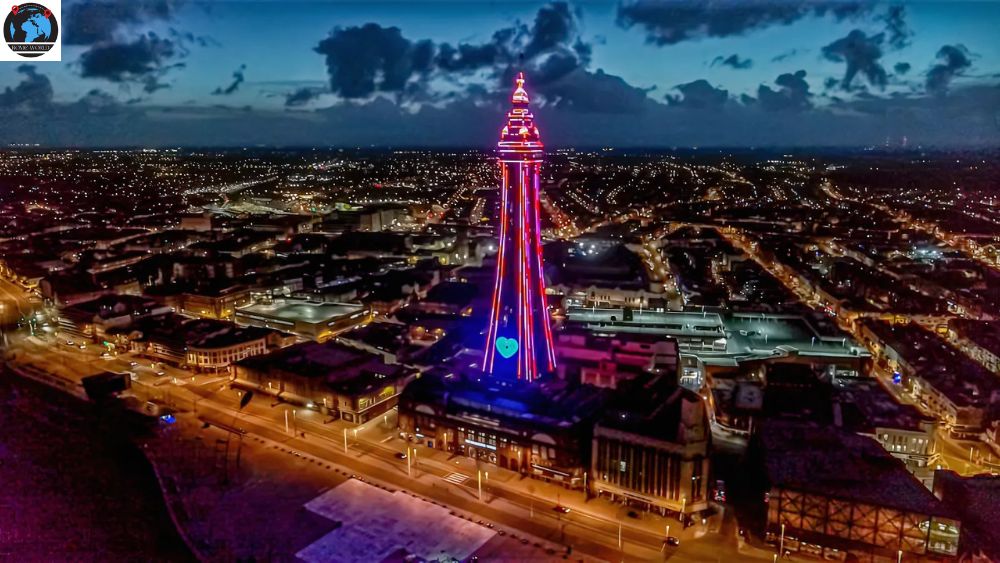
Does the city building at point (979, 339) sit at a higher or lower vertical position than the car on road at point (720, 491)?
higher

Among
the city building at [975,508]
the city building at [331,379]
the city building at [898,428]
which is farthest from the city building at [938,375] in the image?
the city building at [331,379]

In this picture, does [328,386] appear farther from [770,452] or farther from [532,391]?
[770,452]

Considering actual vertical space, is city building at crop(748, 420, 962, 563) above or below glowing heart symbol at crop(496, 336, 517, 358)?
below

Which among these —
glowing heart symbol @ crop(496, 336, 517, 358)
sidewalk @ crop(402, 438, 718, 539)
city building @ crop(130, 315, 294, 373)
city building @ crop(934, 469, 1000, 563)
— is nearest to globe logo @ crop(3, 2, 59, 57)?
sidewalk @ crop(402, 438, 718, 539)

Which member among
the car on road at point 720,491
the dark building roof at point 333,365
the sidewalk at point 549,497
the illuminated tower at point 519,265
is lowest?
the sidewalk at point 549,497

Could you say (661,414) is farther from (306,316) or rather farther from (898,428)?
(306,316)

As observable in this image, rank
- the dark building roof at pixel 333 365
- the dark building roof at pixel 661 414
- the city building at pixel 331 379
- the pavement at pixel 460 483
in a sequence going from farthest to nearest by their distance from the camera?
the dark building roof at pixel 333 365 → the city building at pixel 331 379 → the dark building roof at pixel 661 414 → the pavement at pixel 460 483

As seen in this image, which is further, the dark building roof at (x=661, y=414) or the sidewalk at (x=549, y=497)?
the dark building roof at (x=661, y=414)

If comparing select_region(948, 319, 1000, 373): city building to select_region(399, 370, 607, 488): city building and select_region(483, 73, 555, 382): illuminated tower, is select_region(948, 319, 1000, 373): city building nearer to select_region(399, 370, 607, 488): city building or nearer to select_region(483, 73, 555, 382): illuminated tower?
select_region(399, 370, 607, 488): city building

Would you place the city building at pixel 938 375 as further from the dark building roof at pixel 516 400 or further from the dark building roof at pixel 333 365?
the dark building roof at pixel 333 365
